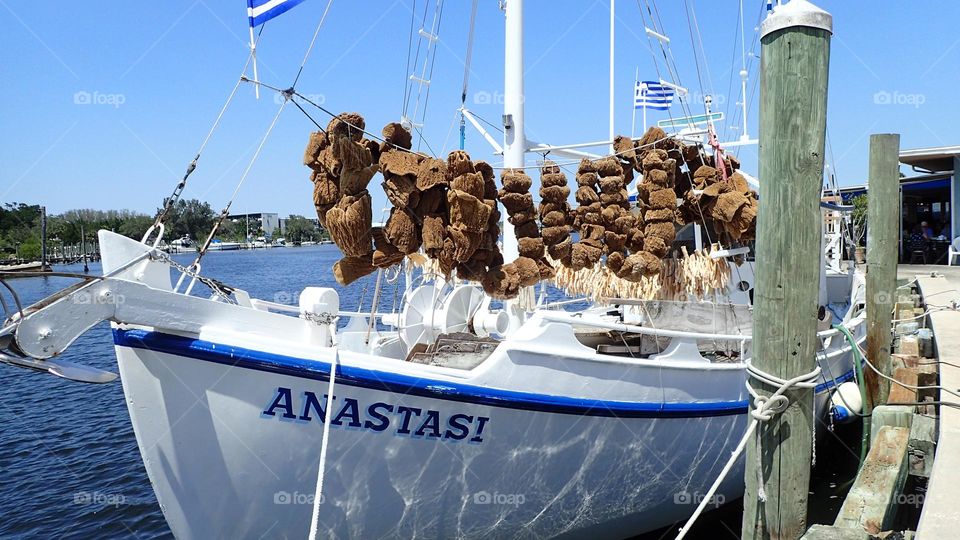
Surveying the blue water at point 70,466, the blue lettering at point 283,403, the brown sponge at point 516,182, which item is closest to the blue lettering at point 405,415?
the blue lettering at point 283,403

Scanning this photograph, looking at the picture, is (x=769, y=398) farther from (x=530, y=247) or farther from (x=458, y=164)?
(x=458, y=164)

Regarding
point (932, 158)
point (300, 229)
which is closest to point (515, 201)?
point (932, 158)

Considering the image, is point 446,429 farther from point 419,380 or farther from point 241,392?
point 241,392

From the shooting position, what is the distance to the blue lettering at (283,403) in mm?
5027

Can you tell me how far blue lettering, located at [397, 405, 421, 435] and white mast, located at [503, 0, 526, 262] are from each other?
2.55m

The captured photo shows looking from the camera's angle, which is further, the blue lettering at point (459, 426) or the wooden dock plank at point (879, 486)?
the blue lettering at point (459, 426)

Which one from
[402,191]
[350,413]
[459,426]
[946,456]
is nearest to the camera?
[946,456]

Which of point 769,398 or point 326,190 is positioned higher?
point 326,190

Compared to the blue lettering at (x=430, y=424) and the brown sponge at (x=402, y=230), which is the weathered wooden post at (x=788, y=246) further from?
the brown sponge at (x=402, y=230)

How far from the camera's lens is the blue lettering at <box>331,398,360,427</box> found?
5.14m

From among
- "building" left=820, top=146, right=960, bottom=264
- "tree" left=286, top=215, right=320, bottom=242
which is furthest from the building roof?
"tree" left=286, top=215, right=320, bottom=242

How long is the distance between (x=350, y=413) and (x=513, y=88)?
4019mm

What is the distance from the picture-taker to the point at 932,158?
21.9m

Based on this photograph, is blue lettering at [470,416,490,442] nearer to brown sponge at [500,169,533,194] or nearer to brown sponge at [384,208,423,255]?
brown sponge at [384,208,423,255]
